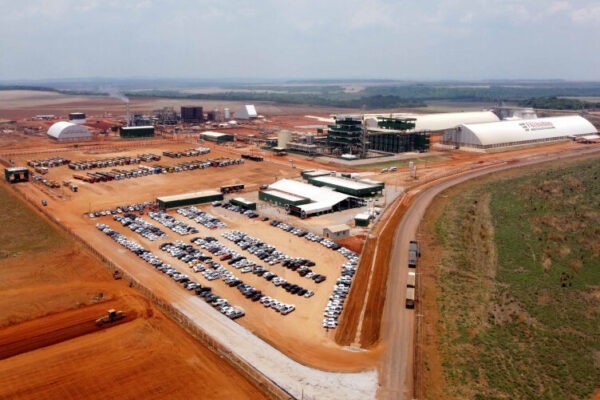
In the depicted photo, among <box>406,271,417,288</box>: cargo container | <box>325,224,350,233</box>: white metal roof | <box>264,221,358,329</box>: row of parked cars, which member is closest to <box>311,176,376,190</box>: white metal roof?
<box>325,224,350,233</box>: white metal roof

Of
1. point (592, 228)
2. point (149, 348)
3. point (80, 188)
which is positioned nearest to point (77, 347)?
point (149, 348)

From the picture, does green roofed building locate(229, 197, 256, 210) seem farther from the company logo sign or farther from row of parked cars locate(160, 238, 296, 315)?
the company logo sign

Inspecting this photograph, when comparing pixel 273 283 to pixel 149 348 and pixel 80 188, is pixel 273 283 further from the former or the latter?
pixel 80 188

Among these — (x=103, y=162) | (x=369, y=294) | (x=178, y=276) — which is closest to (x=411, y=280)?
(x=369, y=294)

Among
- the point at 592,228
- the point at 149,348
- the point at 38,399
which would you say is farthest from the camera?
the point at 592,228

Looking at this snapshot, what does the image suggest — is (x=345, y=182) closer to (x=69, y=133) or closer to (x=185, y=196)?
(x=185, y=196)
